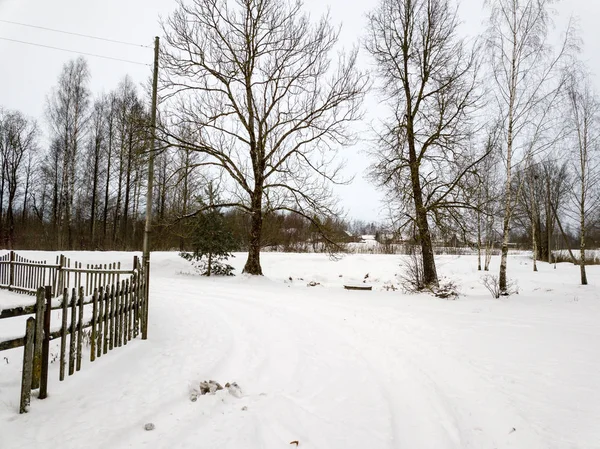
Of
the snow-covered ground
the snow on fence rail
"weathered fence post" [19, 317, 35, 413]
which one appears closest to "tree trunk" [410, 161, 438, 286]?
the snow-covered ground

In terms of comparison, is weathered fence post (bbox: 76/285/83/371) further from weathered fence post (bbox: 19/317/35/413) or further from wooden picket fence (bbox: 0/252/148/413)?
weathered fence post (bbox: 19/317/35/413)

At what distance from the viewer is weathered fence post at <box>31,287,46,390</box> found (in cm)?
303

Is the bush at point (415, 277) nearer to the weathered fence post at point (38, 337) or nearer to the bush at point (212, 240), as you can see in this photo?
the bush at point (212, 240)

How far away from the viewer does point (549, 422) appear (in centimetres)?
310

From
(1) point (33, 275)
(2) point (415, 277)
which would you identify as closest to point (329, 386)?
(2) point (415, 277)

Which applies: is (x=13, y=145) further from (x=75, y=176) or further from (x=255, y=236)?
(x=255, y=236)

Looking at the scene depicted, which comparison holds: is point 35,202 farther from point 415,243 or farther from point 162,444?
point 162,444

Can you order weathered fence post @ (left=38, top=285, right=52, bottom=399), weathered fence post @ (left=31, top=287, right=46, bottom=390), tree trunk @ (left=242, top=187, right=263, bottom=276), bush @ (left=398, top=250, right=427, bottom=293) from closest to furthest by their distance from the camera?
weathered fence post @ (left=31, top=287, right=46, bottom=390) → weathered fence post @ (left=38, top=285, right=52, bottom=399) → bush @ (left=398, top=250, right=427, bottom=293) → tree trunk @ (left=242, top=187, right=263, bottom=276)

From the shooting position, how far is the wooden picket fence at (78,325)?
297cm

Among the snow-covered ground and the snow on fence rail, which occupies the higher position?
the snow on fence rail

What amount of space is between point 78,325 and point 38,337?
2.38ft

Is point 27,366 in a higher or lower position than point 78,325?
lower

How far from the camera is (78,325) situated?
148 inches

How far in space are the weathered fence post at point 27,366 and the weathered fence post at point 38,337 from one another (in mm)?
53
